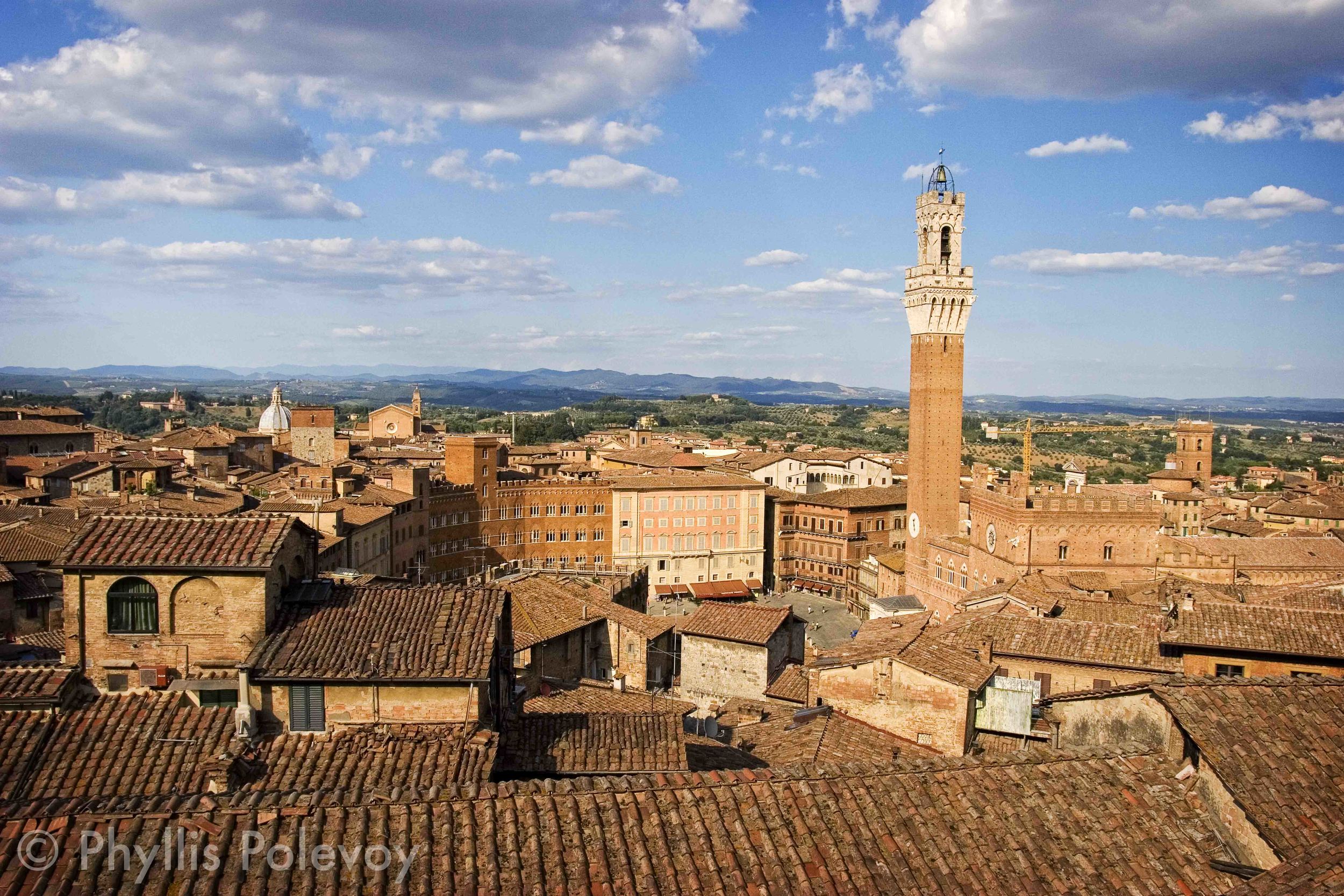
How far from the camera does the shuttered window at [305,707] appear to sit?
12312mm

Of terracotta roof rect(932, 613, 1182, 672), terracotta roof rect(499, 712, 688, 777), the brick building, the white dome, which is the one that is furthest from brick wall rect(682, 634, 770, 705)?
the white dome

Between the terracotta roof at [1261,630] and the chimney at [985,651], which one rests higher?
the terracotta roof at [1261,630]

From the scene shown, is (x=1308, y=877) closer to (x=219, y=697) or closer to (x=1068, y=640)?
(x=219, y=697)

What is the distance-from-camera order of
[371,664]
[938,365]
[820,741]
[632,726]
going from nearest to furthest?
1. [371,664]
2. [632,726]
3. [820,741]
4. [938,365]

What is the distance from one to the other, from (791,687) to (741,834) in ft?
61.7

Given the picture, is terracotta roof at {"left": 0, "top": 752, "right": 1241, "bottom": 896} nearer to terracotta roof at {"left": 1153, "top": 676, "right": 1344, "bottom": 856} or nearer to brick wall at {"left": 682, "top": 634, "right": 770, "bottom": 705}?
terracotta roof at {"left": 1153, "top": 676, "right": 1344, "bottom": 856}

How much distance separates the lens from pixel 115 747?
11148mm

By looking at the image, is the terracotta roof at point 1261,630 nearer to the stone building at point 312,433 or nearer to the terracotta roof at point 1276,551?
the terracotta roof at point 1276,551

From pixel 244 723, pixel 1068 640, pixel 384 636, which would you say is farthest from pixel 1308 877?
pixel 1068 640

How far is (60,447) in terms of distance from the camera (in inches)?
3066

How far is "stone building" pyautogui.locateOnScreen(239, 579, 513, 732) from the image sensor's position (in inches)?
483

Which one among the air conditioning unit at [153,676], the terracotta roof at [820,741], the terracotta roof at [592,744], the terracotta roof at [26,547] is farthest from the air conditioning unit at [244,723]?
the terracotta roof at [26,547]

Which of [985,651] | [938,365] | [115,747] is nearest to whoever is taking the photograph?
[115,747]

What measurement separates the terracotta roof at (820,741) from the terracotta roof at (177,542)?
32.7 ft
